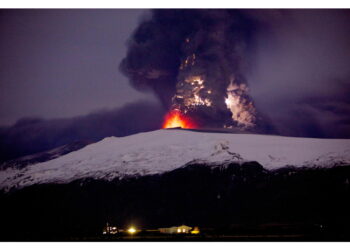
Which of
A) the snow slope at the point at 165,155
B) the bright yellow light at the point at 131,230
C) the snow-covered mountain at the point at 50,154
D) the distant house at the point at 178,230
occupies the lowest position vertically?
the distant house at the point at 178,230

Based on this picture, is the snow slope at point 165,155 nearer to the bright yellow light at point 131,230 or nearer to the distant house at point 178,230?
the bright yellow light at point 131,230

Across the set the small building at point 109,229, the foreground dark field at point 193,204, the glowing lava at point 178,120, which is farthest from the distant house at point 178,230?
the glowing lava at point 178,120

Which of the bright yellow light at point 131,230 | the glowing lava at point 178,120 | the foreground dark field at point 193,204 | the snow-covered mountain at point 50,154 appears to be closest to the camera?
the foreground dark field at point 193,204

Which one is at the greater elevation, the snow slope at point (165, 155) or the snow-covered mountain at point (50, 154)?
the snow-covered mountain at point (50, 154)

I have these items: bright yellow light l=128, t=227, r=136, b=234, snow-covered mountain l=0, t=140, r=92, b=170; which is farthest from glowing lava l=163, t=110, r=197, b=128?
bright yellow light l=128, t=227, r=136, b=234

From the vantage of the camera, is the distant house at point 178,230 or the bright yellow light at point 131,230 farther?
the bright yellow light at point 131,230

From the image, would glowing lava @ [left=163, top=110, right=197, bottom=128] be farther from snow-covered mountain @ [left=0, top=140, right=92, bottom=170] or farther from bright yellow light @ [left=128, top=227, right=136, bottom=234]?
bright yellow light @ [left=128, top=227, right=136, bottom=234]

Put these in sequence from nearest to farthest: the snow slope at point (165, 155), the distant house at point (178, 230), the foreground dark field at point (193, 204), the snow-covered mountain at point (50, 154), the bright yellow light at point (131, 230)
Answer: the distant house at point (178, 230)
the foreground dark field at point (193, 204)
the bright yellow light at point (131, 230)
the snow slope at point (165, 155)
the snow-covered mountain at point (50, 154)
